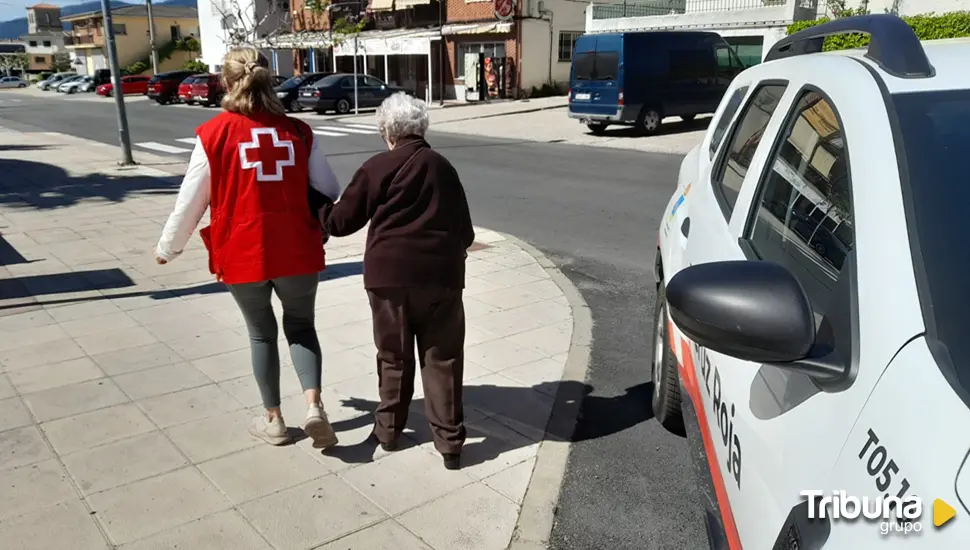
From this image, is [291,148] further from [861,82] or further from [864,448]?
[864,448]

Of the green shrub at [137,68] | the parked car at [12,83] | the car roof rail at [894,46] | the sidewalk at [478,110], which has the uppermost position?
the car roof rail at [894,46]

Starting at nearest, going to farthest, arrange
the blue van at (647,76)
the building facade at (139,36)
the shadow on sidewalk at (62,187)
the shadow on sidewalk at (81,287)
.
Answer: the shadow on sidewalk at (81,287)
the shadow on sidewalk at (62,187)
the blue van at (647,76)
the building facade at (139,36)

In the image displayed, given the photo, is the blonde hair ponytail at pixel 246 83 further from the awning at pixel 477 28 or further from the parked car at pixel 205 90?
the parked car at pixel 205 90

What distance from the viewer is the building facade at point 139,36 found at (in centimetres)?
7125

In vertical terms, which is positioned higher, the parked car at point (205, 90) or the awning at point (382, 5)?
the awning at point (382, 5)

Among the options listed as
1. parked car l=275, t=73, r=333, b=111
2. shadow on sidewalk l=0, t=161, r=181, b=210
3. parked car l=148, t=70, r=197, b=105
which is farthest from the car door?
parked car l=148, t=70, r=197, b=105

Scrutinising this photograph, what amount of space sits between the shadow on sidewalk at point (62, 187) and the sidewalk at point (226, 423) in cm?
391

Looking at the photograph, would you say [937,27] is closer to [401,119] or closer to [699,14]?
[699,14]

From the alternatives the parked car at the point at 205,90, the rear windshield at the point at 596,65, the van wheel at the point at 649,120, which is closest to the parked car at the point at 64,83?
the parked car at the point at 205,90

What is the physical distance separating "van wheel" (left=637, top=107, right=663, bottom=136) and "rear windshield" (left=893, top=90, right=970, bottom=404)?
60.5ft

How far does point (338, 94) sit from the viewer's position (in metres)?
28.6

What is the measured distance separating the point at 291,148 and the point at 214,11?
5675cm

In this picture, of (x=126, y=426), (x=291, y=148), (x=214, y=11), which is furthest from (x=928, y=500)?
(x=214, y=11)

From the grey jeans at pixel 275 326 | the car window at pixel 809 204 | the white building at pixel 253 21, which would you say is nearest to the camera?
the car window at pixel 809 204
